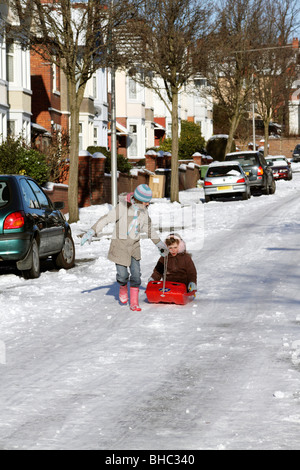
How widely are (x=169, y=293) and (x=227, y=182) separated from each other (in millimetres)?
21043


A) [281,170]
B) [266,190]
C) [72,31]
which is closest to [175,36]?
[266,190]

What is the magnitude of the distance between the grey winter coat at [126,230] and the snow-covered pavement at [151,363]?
0.68 m

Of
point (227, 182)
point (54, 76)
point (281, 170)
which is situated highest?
point (54, 76)

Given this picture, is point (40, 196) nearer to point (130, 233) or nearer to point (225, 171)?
point (130, 233)

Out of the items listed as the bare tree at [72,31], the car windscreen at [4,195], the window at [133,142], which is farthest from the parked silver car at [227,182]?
the window at [133,142]

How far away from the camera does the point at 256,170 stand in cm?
3353

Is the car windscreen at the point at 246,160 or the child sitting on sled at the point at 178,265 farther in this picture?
the car windscreen at the point at 246,160

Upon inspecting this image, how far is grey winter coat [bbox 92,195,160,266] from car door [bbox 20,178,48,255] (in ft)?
10.8

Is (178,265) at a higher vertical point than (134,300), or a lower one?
higher

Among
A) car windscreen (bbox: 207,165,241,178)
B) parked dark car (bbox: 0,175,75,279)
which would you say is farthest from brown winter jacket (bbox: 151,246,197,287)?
car windscreen (bbox: 207,165,241,178)

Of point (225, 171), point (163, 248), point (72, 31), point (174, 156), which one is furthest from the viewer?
point (174, 156)

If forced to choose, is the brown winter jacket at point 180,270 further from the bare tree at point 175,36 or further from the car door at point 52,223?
the bare tree at point 175,36

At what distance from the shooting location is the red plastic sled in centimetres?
1056

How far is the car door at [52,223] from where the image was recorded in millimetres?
14297
